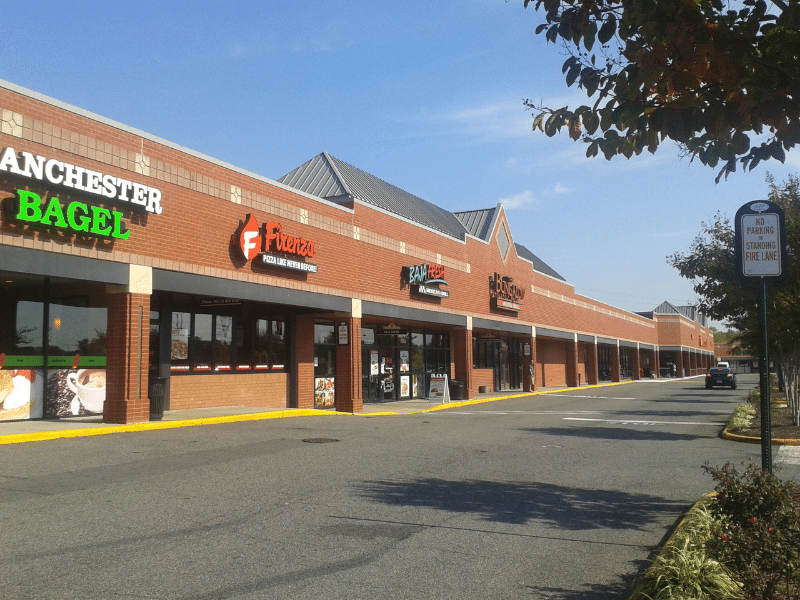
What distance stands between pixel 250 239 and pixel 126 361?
5571 millimetres

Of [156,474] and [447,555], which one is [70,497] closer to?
[156,474]

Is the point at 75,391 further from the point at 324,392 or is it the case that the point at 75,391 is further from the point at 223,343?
the point at 324,392

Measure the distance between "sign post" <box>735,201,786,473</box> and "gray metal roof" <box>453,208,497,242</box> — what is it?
105ft

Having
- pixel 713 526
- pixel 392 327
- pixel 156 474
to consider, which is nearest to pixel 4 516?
pixel 156 474

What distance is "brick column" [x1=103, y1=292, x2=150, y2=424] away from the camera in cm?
1659

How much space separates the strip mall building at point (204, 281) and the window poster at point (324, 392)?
0.33 ft

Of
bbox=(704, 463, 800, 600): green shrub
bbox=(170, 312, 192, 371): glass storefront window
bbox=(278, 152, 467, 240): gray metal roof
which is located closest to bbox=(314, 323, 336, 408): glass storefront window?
bbox=(278, 152, 467, 240): gray metal roof

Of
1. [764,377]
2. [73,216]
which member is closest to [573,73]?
[764,377]

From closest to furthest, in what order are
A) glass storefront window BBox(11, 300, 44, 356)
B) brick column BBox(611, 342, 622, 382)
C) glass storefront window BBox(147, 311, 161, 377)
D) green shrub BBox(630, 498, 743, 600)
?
green shrub BBox(630, 498, 743, 600)
glass storefront window BBox(11, 300, 44, 356)
glass storefront window BBox(147, 311, 161, 377)
brick column BBox(611, 342, 622, 382)

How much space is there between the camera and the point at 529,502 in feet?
29.9

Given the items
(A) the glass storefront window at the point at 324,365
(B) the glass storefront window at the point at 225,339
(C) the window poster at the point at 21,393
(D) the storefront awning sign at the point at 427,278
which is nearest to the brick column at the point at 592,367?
(D) the storefront awning sign at the point at 427,278

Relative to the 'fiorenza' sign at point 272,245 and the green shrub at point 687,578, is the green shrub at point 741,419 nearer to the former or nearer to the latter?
the 'fiorenza' sign at point 272,245

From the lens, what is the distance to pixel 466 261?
1407 inches

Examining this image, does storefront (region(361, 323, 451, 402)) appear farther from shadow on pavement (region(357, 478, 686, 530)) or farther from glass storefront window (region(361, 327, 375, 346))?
shadow on pavement (region(357, 478, 686, 530))
